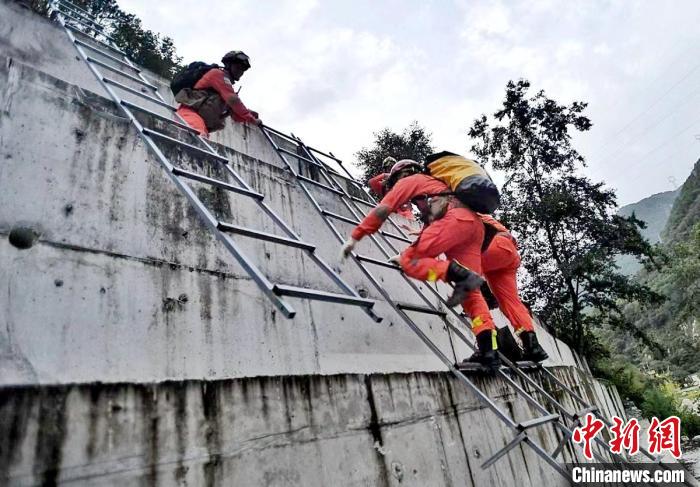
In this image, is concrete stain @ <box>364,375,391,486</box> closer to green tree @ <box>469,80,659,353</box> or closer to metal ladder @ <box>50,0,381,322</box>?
metal ladder @ <box>50,0,381,322</box>

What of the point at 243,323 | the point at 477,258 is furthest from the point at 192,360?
the point at 477,258

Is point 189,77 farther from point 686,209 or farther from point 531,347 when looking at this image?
point 686,209

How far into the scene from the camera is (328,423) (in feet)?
5.88

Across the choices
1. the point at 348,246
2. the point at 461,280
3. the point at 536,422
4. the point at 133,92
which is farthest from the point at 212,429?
the point at 133,92

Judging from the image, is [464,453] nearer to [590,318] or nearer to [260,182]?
[260,182]

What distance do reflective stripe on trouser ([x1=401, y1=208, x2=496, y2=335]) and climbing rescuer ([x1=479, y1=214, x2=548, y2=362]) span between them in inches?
18.8

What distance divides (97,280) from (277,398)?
99cm

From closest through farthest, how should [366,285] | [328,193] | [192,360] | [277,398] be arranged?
[277,398] < [192,360] < [366,285] < [328,193]

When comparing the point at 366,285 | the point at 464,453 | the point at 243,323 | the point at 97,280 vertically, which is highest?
the point at 366,285

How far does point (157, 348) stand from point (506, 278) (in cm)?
→ 275

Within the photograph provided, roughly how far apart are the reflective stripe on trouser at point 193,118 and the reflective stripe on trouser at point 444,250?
2.12 meters

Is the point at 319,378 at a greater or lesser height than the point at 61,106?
lesser

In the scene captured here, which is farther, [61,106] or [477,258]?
[477,258]

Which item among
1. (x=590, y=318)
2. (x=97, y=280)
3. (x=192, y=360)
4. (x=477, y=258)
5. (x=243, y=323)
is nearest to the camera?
(x=97, y=280)
